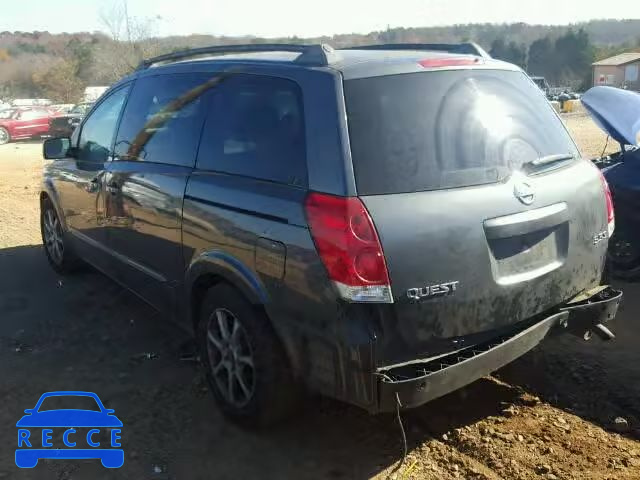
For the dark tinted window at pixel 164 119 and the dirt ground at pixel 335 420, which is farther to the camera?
the dark tinted window at pixel 164 119

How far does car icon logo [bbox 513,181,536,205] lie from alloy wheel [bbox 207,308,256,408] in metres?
1.50

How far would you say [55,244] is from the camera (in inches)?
244

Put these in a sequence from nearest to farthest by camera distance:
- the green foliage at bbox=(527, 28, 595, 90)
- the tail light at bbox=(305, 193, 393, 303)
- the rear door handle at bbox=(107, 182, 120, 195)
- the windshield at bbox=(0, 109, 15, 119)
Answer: the tail light at bbox=(305, 193, 393, 303), the rear door handle at bbox=(107, 182, 120, 195), the windshield at bbox=(0, 109, 15, 119), the green foliage at bbox=(527, 28, 595, 90)

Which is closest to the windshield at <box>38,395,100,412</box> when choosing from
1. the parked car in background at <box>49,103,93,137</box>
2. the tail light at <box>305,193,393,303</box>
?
the tail light at <box>305,193,393,303</box>

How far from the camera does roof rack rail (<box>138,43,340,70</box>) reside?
3.15 metres

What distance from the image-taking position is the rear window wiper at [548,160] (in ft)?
10.6

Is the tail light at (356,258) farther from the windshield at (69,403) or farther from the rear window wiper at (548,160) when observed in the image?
the windshield at (69,403)

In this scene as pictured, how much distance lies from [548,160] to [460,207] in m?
0.82

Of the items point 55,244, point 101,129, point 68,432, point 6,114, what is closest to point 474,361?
point 68,432

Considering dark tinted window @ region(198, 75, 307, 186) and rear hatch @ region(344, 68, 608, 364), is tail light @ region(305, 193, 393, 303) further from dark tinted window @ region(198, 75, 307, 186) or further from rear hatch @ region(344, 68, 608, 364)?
dark tinted window @ region(198, 75, 307, 186)

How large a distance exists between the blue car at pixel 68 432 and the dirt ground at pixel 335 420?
0.05m

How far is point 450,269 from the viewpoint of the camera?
9.16 ft

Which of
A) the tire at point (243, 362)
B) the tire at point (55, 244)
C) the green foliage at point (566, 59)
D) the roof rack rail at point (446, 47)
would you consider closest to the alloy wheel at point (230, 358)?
the tire at point (243, 362)

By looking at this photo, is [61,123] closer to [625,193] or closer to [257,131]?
[625,193]
